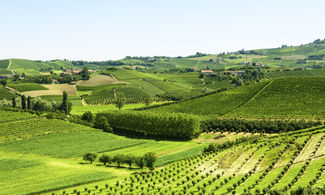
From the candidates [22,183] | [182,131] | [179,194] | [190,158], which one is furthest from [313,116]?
[22,183]

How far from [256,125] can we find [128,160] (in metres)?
58.0

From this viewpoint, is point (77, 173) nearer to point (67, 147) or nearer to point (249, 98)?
point (67, 147)

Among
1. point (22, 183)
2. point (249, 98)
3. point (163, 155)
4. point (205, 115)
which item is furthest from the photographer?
point (249, 98)

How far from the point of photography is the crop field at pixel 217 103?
6393 inches

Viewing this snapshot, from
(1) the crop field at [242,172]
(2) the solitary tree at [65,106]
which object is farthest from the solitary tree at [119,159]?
(2) the solitary tree at [65,106]

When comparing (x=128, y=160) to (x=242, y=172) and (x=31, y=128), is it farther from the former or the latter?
(x=31, y=128)

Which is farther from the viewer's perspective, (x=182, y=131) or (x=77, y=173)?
(x=182, y=131)

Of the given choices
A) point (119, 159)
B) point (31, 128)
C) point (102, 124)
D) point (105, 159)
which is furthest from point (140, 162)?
point (31, 128)

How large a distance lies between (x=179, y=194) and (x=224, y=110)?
10417 centimetres

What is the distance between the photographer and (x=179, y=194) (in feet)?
198

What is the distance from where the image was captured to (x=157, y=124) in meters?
128

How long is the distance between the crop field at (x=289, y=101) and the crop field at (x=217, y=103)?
20.1ft

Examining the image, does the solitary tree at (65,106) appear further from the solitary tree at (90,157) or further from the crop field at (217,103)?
the solitary tree at (90,157)

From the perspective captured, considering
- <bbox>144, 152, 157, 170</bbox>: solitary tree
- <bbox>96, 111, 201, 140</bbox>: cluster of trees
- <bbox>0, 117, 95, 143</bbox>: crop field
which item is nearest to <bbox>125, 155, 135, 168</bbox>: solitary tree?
<bbox>144, 152, 157, 170</bbox>: solitary tree
